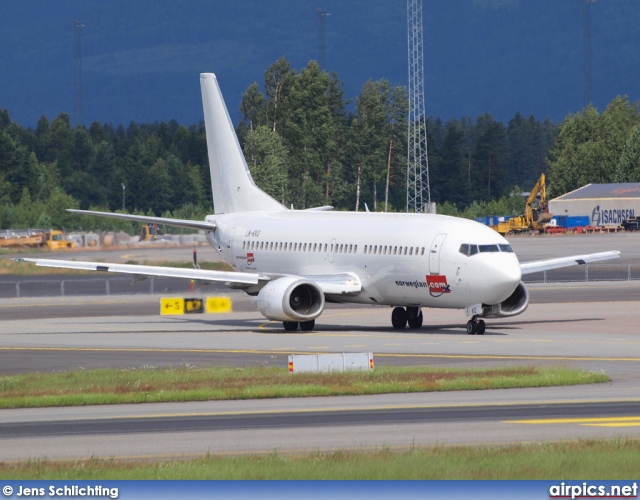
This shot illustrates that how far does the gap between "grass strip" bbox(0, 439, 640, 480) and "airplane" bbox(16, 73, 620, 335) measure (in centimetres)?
2574

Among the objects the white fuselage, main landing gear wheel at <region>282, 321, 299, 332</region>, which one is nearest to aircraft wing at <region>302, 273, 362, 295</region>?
the white fuselage

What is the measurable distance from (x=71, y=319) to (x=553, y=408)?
37.1 metres

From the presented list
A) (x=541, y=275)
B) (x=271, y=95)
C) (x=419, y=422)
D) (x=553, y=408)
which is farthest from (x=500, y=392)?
(x=271, y=95)

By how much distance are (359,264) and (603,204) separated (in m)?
121

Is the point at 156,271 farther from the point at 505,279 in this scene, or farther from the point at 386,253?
the point at 505,279

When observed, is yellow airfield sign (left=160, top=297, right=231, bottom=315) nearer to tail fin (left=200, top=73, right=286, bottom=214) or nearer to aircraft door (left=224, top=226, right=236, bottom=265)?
tail fin (left=200, top=73, right=286, bottom=214)

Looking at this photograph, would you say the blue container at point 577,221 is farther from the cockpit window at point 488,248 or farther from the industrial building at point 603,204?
the cockpit window at point 488,248

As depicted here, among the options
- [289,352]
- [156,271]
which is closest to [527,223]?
[156,271]

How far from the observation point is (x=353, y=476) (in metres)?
18.2

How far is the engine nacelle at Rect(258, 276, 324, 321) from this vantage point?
4859 cm

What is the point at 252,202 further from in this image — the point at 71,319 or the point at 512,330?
the point at 512,330

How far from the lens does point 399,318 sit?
169ft

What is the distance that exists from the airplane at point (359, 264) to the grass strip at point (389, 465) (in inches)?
1013

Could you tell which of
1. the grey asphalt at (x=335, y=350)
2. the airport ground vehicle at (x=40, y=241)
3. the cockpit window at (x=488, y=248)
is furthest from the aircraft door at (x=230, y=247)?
the airport ground vehicle at (x=40, y=241)
